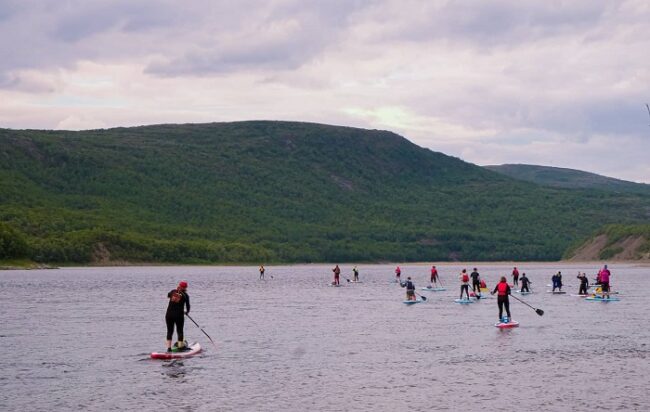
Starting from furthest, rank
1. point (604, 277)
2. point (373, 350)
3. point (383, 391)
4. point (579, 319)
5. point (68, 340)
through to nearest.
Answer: point (604, 277)
point (579, 319)
point (68, 340)
point (373, 350)
point (383, 391)

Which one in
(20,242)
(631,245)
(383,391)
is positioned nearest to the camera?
(383,391)

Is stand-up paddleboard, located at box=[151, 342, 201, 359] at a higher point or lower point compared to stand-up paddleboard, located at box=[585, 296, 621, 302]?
lower

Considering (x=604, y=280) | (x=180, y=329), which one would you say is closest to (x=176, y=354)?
(x=180, y=329)

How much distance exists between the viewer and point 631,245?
19300cm

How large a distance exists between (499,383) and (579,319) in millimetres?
25785

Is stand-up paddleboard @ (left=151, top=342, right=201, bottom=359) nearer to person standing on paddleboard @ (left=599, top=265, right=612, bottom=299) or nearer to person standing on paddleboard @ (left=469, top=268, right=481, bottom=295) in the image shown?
→ person standing on paddleboard @ (left=469, top=268, right=481, bottom=295)

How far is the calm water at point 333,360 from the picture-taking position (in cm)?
2981

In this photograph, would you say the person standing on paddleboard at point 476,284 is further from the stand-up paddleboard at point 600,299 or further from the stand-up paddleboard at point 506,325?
the stand-up paddleboard at point 506,325

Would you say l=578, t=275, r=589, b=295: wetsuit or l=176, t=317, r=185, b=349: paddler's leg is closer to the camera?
l=176, t=317, r=185, b=349: paddler's leg

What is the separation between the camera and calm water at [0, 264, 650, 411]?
29812mm

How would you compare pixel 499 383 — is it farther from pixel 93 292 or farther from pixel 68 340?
pixel 93 292

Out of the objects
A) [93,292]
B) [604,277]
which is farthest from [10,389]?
[93,292]

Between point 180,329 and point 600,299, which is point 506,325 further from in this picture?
point 600,299

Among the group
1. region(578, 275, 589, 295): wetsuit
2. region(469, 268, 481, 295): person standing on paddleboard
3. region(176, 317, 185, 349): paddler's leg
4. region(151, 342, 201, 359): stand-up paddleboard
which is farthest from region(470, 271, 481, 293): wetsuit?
region(176, 317, 185, 349): paddler's leg
